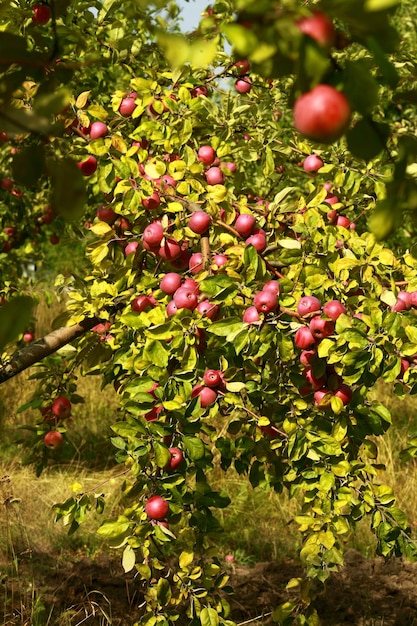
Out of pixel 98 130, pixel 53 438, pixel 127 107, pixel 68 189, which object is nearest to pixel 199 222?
pixel 98 130

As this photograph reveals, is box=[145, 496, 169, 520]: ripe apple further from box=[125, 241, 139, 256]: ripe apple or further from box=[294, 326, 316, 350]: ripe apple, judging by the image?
box=[125, 241, 139, 256]: ripe apple

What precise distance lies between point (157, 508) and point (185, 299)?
50 cm

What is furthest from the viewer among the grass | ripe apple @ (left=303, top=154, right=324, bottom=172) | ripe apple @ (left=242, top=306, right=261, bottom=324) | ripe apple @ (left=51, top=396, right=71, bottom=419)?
the grass

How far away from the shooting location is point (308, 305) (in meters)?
1.83

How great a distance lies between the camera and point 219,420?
5.28m

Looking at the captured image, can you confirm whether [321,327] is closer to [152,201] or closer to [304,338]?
[304,338]

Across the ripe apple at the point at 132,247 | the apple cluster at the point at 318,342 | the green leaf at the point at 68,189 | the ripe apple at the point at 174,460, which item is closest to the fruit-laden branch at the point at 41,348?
the ripe apple at the point at 132,247

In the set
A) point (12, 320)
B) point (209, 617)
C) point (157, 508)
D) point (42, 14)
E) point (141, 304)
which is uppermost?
point (12, 320)

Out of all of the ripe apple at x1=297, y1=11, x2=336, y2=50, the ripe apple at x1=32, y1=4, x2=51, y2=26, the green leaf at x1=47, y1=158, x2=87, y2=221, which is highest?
the ripe apple at x1=297, y1=11, x2=336, y2=50

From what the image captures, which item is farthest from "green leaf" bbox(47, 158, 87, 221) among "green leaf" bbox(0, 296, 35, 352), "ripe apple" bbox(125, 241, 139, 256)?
"ripe apple" bbox(125, 241, 139, 256)

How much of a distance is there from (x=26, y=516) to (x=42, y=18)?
2.80 metres

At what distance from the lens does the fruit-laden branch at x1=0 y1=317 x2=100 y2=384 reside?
2.32m

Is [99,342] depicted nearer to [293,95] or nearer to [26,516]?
[293,95]

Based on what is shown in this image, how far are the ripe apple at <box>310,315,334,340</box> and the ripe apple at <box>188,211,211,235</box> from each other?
14.7 inches
